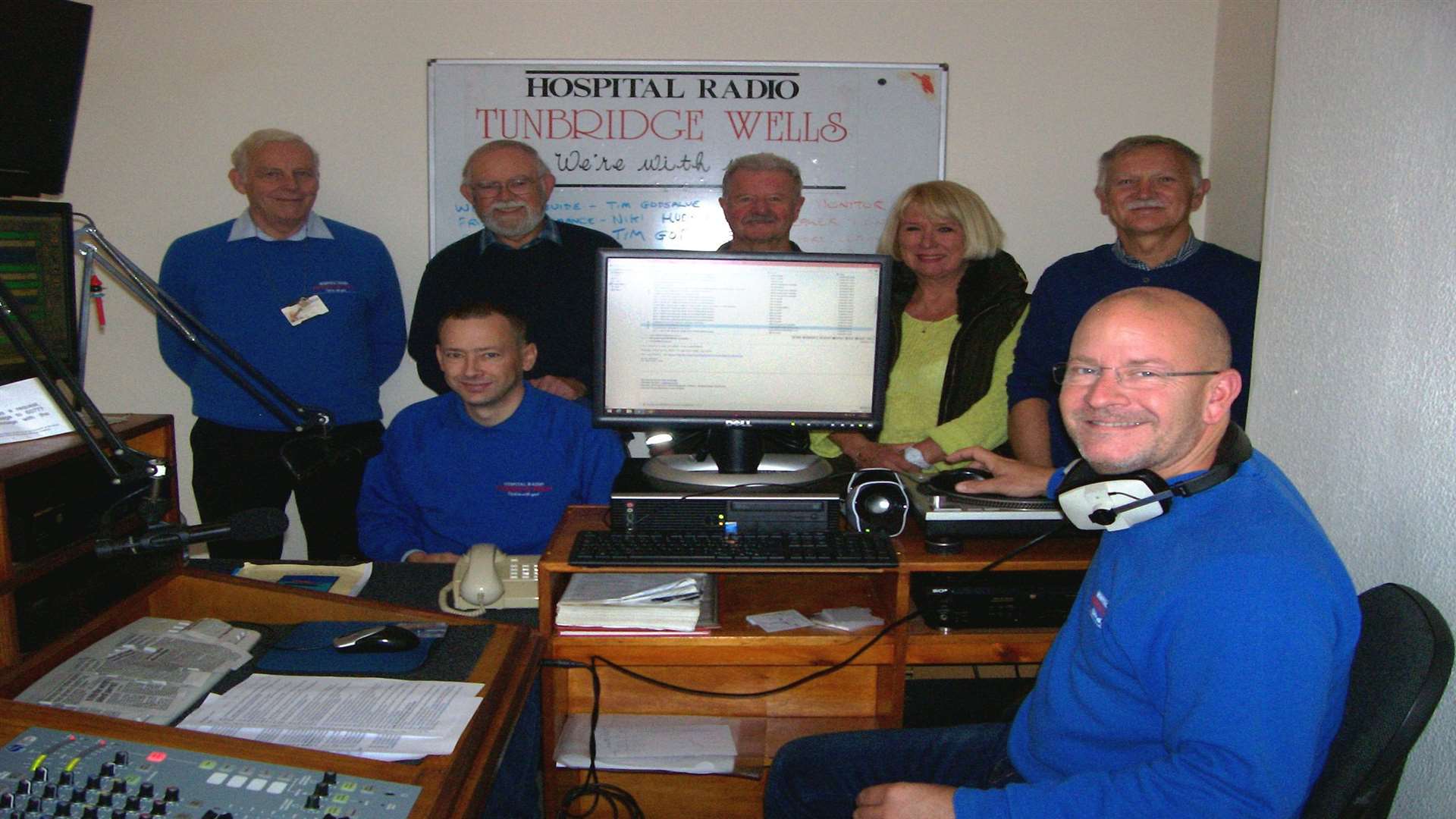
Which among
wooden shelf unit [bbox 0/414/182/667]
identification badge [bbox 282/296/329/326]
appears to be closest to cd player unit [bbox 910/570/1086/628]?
wooden shelf unit [bbox 0/414/182/667]

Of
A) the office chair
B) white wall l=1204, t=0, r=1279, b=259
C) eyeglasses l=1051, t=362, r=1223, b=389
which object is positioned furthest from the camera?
white wall l=1204, t=0, r=1279, b=259

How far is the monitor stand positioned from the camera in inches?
70.7

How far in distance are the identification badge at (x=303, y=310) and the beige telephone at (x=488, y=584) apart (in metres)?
1.50

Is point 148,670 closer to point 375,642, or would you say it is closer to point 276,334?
point 375,642

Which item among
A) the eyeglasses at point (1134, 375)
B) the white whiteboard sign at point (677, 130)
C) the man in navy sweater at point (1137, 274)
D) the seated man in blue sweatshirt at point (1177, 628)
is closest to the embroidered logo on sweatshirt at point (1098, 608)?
the seated man in blue sweatshirt at point (1177, 628)

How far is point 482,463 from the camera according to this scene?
2.21 meters

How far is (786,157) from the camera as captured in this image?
3.40 meters

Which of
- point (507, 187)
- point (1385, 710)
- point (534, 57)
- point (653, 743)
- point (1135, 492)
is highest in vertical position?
point (534, 57)

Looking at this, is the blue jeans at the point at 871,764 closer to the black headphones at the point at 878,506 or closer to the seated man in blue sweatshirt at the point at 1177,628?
the seated man in blue sweatshirt at the point at 1177,628

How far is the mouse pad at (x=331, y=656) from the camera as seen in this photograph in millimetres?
1338

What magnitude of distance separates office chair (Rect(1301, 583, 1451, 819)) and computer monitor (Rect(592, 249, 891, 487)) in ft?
3.06

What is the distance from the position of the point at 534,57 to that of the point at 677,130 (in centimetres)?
53

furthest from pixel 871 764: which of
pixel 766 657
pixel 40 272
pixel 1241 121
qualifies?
pixel 1241 121

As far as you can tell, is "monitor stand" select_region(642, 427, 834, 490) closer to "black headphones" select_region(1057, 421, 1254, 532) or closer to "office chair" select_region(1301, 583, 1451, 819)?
"black headphones" select_region(1057, 421, 1254, 532)
